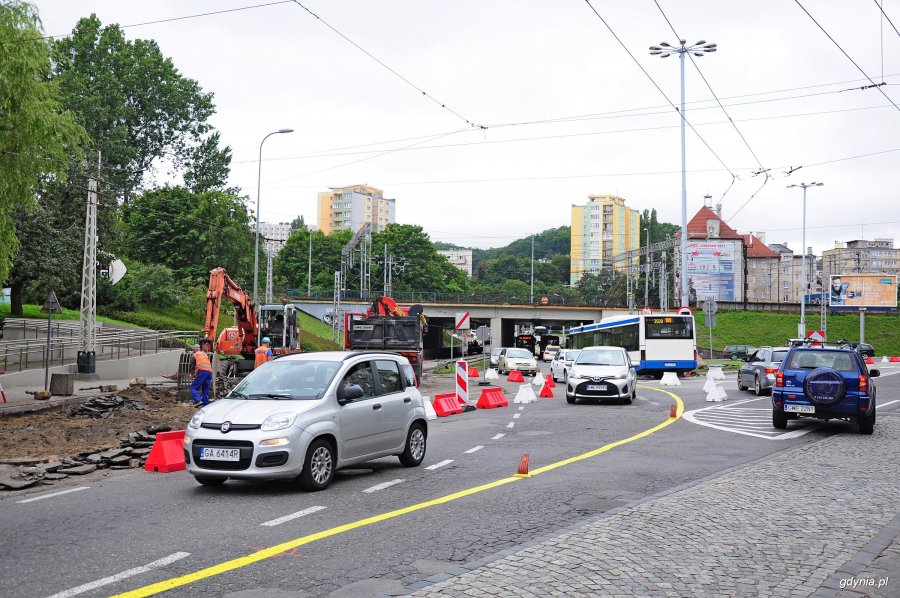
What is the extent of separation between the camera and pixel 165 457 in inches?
439

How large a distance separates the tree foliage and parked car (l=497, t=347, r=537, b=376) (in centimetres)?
2807

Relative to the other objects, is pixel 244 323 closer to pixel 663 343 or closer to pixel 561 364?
pixel 561 364

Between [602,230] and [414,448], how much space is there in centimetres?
14840

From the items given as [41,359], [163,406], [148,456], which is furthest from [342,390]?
[41,359]

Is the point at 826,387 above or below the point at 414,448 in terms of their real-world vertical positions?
above

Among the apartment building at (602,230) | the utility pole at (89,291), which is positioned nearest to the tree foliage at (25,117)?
the utility pole at (89,291)

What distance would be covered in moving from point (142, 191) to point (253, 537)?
66.7 metres

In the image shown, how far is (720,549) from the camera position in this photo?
22.2 feet

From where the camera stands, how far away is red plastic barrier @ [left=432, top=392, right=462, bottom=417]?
20078 millimetres

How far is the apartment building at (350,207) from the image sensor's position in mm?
165375

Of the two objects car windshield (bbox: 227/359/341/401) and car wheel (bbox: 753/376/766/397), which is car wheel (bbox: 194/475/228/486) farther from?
car wheel (bbox: 753/376/766/397)

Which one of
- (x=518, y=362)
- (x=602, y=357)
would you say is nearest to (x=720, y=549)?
(x=602, y=357)

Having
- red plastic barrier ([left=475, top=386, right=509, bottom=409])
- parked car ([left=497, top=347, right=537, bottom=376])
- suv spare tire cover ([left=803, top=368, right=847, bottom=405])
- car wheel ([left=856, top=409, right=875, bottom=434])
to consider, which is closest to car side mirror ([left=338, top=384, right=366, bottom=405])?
suv spare tire cover ([left=803, top=368, right=847, bottom=405])

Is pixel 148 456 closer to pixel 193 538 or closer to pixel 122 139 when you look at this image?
pixel 193 538
